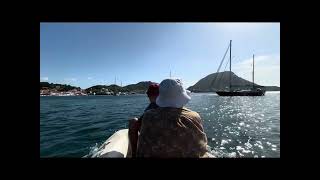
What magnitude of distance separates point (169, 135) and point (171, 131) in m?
0.03

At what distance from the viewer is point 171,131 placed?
1927 millimetres

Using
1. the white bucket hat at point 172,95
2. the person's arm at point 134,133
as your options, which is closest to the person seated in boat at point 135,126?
the person's arm at point 134,133

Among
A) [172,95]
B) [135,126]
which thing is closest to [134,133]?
[135,126]

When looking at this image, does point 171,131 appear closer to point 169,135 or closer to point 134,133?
point 169,135

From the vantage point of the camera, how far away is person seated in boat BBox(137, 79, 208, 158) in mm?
1928

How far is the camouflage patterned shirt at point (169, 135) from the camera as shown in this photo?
1.93 metres

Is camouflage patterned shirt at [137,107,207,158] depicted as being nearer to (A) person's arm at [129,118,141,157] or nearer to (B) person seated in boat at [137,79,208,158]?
(B) person seated in boat at [137,79,208,158]

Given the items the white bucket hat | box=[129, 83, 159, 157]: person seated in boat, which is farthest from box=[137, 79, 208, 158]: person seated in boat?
box=[129, 83, 159, 157]: person seated in boat

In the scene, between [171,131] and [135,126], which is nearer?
[171,131]
